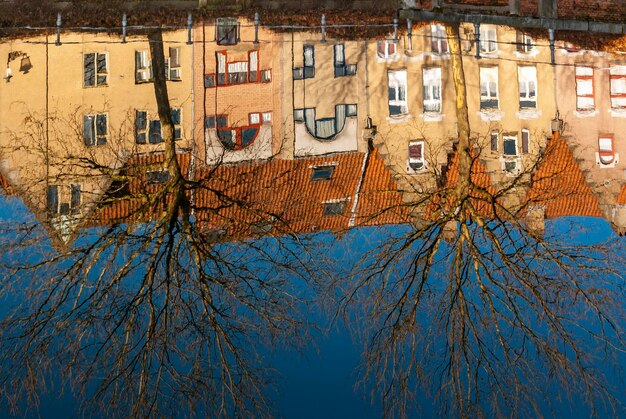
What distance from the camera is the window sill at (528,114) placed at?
21844 mm

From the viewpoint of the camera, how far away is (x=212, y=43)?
2186cm

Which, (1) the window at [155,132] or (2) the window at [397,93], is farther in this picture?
(2) the window at [397,93]

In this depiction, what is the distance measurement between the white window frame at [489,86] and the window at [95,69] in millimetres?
8147

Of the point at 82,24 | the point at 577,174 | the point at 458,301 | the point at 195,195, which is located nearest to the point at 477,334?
the point at 458,301

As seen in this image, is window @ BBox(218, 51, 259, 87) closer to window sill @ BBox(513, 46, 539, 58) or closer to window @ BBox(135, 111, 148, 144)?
window @ BBox(135, 111, 148, 144)

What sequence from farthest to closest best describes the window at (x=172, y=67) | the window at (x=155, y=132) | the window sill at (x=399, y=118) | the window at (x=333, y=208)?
the window sill at (x=399, y=118) → the window at (x=172, y=67) → the window at (x=155, y=132) → the window at (x=333, y=208)

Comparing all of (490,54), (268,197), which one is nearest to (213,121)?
(268,197)

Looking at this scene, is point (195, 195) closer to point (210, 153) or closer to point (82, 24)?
point (210, 153)

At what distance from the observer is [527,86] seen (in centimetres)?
2223

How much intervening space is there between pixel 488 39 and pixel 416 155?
150 inches

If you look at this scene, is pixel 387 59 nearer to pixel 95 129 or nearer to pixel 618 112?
pixel 618 112

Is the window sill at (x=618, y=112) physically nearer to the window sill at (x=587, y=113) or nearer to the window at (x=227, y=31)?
the window sill at (x=587, y=113)

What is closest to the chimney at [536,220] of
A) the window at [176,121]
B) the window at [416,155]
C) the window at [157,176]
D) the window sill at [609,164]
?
the window at [416,155]

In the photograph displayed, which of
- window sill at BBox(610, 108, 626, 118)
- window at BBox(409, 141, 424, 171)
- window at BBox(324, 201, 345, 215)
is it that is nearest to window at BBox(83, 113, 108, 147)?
window at BBox(324, 201, 345, 215)
